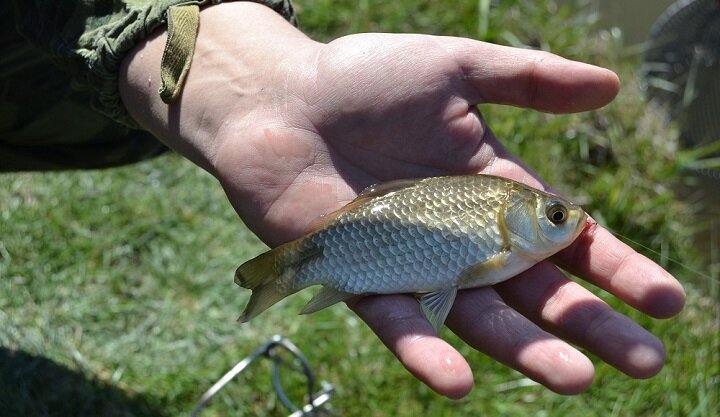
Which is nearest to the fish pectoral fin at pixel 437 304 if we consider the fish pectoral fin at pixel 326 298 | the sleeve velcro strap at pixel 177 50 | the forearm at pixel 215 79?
the fish pectoral fin at pixel 326 298

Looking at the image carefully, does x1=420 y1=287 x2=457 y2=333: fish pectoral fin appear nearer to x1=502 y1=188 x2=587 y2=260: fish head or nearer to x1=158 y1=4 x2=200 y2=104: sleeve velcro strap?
x1=502 y1=188 x2=587 y2=260: fish head

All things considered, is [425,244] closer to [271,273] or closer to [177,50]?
[271,273]

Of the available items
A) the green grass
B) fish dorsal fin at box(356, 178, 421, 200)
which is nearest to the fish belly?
fish dorsal fin at box(356, 178, 421, 200)

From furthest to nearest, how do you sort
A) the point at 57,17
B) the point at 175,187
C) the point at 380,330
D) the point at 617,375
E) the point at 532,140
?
the point at 532,140 < the point at 175,187 < the point at 617,375 < the point at 57,17 < the point at 380,330

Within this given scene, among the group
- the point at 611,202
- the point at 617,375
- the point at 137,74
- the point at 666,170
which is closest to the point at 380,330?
the point at 137,74

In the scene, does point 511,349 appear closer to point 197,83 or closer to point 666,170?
point 197,83

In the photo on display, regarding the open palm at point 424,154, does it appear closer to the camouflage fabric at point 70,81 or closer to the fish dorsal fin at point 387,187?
the fish dorsal fin at point 387,187

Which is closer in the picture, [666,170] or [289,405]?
[289,405]
